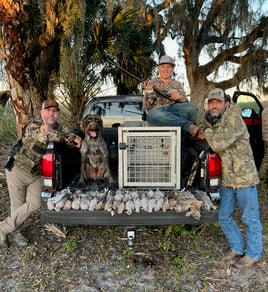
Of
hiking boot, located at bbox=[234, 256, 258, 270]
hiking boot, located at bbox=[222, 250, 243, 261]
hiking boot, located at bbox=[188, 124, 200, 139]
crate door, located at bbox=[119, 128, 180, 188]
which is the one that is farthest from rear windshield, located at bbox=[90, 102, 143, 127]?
hiking boot, located at bbox=[234, 256, 258, 270]

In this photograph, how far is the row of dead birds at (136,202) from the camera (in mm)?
3217

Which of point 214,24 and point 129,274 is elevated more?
point 214,24

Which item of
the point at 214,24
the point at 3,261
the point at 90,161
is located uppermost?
the point at 214,24

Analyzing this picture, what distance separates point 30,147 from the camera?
3.74 meters

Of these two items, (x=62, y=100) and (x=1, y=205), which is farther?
(x=62, y=100)

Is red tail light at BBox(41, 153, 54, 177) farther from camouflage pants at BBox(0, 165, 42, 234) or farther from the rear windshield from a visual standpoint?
the rear windshield

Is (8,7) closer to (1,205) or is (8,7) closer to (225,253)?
(1,205)

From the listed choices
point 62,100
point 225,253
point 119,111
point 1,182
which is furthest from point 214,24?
point 225,253

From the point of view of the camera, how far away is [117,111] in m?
6.04

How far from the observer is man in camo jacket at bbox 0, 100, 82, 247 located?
373 centimetres

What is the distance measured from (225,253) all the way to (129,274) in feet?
3.73

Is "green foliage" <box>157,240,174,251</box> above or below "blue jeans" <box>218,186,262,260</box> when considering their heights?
below

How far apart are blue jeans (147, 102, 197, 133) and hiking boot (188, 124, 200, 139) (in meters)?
0.05

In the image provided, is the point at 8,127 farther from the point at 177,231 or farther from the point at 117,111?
the point at 177,231
